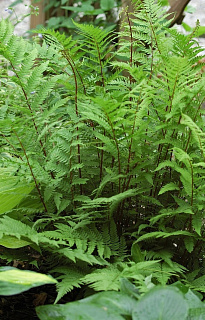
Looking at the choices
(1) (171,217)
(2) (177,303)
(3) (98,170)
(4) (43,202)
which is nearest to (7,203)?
(4) (43,202)

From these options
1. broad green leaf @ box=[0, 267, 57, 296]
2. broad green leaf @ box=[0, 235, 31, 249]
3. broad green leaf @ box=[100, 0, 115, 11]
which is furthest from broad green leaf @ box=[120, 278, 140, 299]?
broad green leaf @ box=[100, 0, 115, 11]

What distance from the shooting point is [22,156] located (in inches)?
40.4

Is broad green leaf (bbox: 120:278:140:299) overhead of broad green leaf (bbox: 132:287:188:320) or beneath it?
beneath

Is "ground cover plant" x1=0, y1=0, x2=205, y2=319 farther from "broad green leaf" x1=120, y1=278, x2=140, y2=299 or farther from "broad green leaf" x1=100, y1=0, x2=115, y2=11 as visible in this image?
"broad green leaf" x1=100, y1=0, x2=115, y2=11

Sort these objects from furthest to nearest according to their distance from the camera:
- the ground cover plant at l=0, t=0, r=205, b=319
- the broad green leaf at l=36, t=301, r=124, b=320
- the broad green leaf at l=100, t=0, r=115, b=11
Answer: the broad green leaf at l=100, t=0, r=115, b=11
the ground cover plant at l=0, t=0, r=205, b=319
the broad green leaf at l=36, t=301, r=124, b=320

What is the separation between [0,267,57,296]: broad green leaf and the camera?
0.59m

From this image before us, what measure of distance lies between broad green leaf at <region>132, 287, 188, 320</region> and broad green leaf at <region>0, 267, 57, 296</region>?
0.14m

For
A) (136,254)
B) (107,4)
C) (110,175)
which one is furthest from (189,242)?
Answer: (107,4)

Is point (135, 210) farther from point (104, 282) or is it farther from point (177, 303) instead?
point (177, 303)

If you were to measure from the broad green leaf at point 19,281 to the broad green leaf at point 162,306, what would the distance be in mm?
141

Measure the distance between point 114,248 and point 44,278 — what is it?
32 centimetres

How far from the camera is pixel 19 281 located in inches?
24.0

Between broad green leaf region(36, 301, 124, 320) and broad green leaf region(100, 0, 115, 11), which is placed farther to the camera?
broad green leaf region(100, 0, 115, 11)

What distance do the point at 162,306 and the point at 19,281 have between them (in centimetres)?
23
